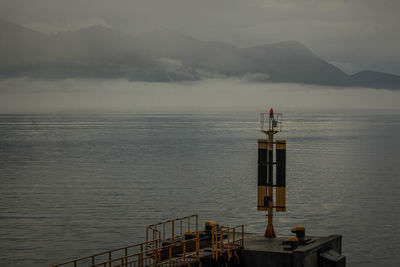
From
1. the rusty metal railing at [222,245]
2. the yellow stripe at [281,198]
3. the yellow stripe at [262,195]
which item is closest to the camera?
the rusty metal railing at [222,245]

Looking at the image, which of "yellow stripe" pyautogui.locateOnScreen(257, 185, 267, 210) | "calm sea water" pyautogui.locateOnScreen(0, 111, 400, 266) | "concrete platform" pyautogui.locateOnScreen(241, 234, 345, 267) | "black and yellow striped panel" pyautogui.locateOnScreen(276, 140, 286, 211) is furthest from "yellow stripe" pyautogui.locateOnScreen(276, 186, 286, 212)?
"calm sea water" pyautogui.locateOnScreen(0, 111, 400, 266)

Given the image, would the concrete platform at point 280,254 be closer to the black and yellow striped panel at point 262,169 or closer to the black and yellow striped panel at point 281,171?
the black and yellow striped panel at point 262,169

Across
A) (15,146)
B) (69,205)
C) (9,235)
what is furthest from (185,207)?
(15,146)

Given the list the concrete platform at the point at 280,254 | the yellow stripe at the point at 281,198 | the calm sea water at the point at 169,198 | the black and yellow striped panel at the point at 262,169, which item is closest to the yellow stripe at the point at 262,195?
the black and yellow striped panel at the point at 262,169

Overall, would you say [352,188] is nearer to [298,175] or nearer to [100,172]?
[298,175]

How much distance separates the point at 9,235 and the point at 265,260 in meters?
24.1

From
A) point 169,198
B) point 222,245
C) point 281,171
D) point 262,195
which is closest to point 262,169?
point 281,171

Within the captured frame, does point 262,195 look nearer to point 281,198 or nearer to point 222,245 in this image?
point 281,198

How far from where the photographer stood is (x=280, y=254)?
84.9ft

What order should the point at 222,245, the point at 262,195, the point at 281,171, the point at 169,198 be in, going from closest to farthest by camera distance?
the point at 222,245
the point at 281,171
the point at 262,195
the point at 169,198

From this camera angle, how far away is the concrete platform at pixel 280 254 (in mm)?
25828

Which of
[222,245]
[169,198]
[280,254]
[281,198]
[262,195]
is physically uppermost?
[262,195]

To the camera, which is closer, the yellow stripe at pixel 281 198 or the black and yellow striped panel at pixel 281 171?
the black and yellow striped panel at pixel 281 171

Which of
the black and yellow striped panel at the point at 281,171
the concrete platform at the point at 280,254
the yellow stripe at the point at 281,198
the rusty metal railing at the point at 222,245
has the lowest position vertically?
the concrete platform at the point at 280,254
